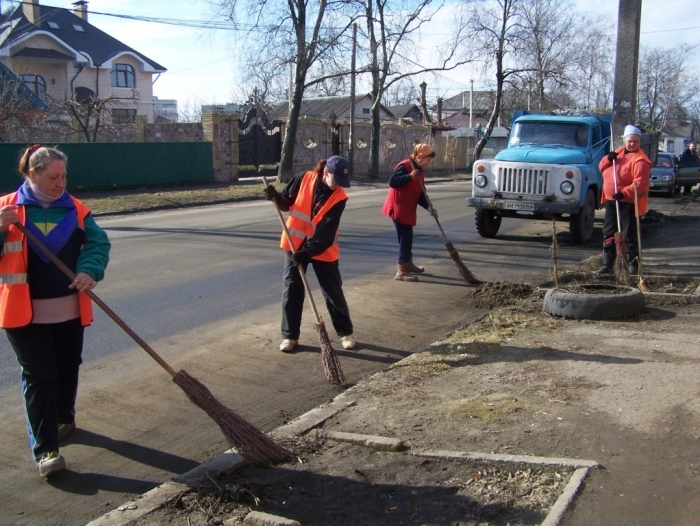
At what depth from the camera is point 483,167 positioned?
1307 cm

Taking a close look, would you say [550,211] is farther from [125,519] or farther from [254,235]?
[125,519]

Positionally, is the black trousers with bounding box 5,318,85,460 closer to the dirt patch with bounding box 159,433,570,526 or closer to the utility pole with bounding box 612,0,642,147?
the dirt patch with bounding box 159,433,570,526

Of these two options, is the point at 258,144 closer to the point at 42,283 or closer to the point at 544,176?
the point at 544,176

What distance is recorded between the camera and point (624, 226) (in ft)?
29.9

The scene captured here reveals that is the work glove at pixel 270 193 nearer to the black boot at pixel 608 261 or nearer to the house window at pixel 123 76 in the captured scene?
the black boot at pixel 608 261

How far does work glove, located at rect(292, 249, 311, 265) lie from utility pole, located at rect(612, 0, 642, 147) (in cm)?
944

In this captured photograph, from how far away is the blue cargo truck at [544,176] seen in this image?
12.5m

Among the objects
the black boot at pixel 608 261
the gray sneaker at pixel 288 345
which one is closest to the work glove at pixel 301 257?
the gray sneaker at pixel 288 345

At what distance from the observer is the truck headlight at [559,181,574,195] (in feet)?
40.8

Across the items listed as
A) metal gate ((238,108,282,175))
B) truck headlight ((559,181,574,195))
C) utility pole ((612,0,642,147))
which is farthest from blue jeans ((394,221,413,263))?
metal gate ((238,108,282,175))

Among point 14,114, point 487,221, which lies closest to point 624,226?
point 487,221

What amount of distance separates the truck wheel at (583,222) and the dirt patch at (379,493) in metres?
9.49

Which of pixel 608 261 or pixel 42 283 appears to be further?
pixel 608 261

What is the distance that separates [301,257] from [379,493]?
253 centimetres
